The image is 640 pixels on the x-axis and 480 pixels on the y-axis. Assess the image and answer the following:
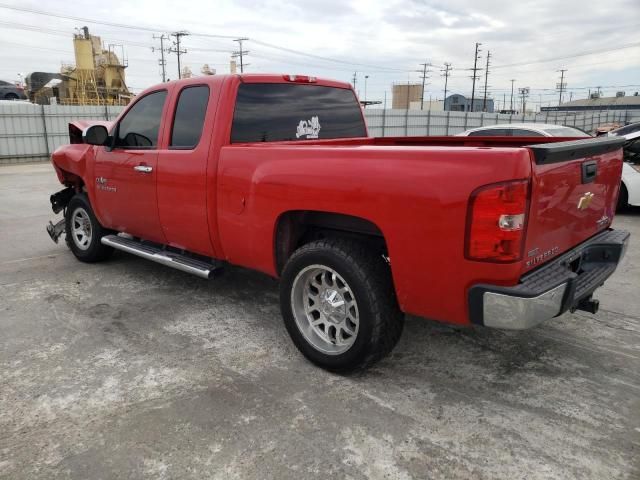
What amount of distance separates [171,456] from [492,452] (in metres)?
1.55

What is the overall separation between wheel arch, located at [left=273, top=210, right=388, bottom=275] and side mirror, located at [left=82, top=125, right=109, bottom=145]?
7.49ft

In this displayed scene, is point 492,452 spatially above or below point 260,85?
below

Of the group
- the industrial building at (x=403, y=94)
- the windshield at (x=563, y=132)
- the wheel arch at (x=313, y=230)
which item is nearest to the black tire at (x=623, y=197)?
the windshield at (x=563, y=132)

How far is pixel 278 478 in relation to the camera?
2.35 m

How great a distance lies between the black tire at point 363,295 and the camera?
9.85ft

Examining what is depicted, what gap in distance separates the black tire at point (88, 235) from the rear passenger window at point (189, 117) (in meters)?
1.87

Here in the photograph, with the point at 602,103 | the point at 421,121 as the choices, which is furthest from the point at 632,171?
the point at 602,103

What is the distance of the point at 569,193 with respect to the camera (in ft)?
9.37

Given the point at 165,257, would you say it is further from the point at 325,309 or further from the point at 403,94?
the point at 403,94

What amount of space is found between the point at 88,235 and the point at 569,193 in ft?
16.3

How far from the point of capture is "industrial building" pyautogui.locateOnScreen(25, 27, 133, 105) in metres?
37.3

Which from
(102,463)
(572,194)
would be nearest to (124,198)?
(102,463)

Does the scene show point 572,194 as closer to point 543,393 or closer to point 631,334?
point 543,393

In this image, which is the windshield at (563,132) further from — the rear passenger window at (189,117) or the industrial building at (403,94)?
the industrial building at (403,94)
